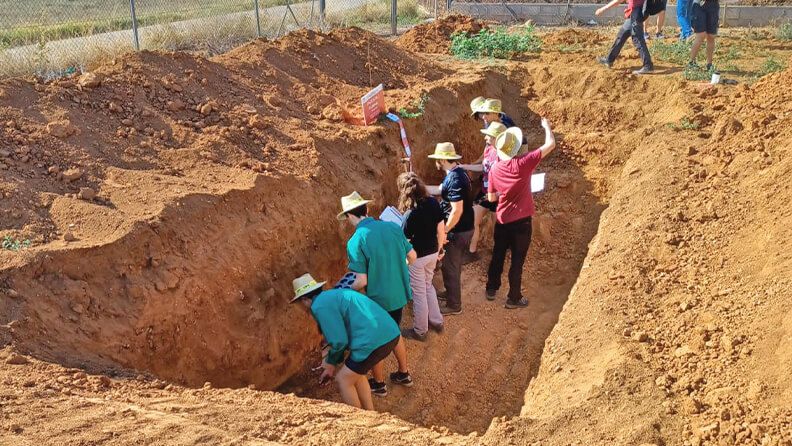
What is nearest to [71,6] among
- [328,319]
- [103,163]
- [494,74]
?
[494,74]

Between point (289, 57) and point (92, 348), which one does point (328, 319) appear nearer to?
point (92, 348)

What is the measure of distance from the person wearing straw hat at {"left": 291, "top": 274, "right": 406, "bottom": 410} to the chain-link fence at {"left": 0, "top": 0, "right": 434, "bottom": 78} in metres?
6.08

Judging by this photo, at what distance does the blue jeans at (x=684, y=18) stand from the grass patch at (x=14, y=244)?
11994 mm

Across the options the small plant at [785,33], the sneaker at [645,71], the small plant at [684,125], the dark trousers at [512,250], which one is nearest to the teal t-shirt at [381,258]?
the dark trousers at [512,250]

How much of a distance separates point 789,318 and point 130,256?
514 cm

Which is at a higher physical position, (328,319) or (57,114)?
(57,114)

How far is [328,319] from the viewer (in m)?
5.61

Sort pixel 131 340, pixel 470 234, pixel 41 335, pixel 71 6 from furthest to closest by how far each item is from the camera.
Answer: pixel 71 6, pixel 470 234, pixel 131 340, pixel 41 335

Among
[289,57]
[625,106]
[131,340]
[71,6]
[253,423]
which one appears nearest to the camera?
[253,423]

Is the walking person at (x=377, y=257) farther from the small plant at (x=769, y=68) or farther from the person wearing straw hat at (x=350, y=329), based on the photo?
the small plant at (x=769, y=68)

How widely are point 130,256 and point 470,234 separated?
11.4 ft

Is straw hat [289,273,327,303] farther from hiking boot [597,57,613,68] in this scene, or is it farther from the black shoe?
hiking boot [597,57,613,68]

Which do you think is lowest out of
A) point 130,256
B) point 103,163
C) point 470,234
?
point 470,234

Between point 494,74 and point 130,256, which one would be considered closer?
point 130,256
